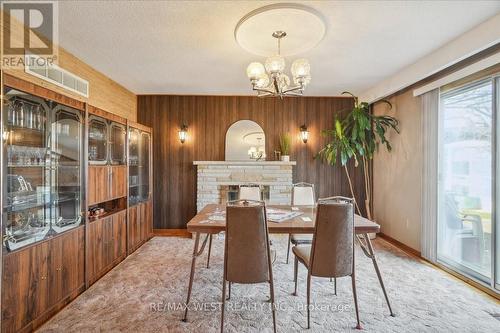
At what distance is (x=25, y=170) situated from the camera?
216 centimetres

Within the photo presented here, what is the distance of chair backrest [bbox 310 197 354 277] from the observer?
6.96ft

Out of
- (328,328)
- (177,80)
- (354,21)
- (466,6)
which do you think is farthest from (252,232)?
(177,80)

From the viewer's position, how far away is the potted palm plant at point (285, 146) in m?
4.84

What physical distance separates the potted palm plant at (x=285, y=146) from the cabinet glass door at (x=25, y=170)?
11.5 feet

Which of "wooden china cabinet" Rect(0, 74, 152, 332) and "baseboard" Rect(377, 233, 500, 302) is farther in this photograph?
"baseboard" Rect(377, 233, 500, 302)

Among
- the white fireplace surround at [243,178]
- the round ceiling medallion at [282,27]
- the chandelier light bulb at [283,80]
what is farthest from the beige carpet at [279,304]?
the round ceiling medallion at [282,27]

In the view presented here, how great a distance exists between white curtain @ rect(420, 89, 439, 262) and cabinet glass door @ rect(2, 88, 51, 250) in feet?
14.5

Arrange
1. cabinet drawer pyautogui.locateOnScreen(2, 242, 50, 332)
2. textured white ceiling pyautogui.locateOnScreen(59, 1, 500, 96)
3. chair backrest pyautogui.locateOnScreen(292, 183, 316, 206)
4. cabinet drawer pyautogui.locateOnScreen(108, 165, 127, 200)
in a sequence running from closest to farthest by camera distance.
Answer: cabinet drawer pyautogui.locateOnScreen(2, 242, 50, 332), textured white ceiling pyautogui.locateOnScreen(59, 1, 500, 96), cabinet drawer pyautogui.locateOnScreen(108, 165, 127, 200), chair backrest pyautogui.locateOnScreen(292, 183, 316, 206)

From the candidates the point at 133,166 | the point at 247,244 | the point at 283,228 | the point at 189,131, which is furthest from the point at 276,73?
the point at 189,131

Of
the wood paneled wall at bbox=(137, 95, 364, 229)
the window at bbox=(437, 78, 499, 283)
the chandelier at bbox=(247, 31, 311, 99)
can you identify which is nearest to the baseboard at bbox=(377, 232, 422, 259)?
the window at bbox=(437, 78, 499, 283)

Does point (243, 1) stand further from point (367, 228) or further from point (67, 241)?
point (67, 241)

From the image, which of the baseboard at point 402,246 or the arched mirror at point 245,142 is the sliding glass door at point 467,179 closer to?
the baseboard at point 402,246

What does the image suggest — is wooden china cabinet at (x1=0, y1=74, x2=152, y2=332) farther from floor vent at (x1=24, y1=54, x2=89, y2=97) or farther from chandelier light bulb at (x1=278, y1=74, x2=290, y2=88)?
chandelier light bulb at (x1=278, y1=74, x2=290, y2=88)

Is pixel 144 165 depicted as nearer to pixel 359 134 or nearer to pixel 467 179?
pixel 359 134
